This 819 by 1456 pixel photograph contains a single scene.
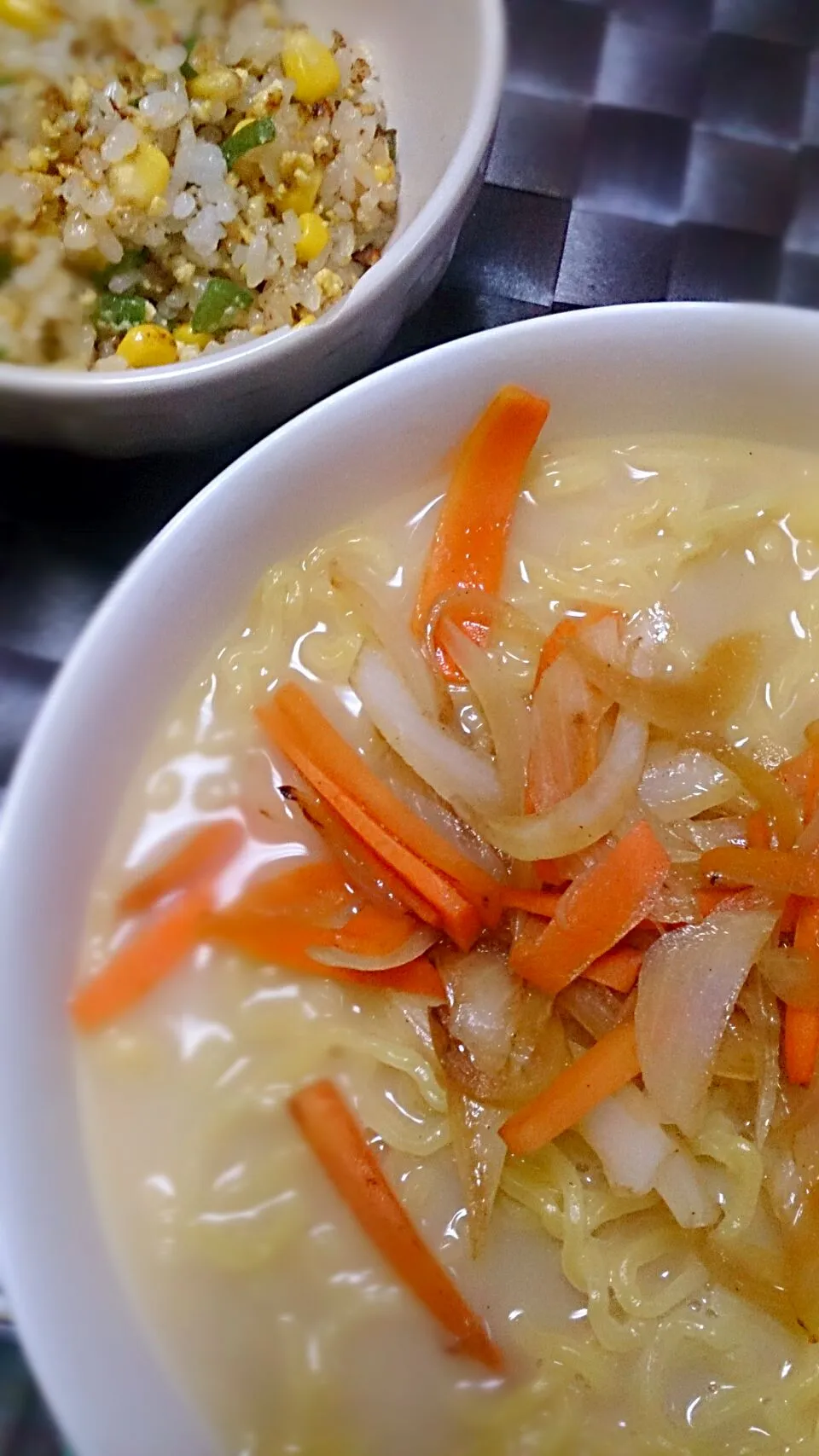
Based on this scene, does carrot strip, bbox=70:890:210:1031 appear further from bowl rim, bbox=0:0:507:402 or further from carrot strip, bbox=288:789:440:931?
bowl rim, bbox=0:0:507:402

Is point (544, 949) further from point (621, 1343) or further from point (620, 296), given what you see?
point (620, 296)

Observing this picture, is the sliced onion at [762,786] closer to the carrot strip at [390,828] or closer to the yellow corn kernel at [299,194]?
the carrot strip at [390,828]

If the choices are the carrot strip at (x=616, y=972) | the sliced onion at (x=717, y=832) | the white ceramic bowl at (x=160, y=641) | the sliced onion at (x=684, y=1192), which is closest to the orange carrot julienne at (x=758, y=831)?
the sliced onion at (x=717, y=832)

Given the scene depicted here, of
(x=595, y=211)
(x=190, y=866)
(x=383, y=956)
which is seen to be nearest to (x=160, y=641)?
(x=190, y=866)

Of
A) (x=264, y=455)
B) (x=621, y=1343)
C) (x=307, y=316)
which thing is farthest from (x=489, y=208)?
(x=621, y=1343)

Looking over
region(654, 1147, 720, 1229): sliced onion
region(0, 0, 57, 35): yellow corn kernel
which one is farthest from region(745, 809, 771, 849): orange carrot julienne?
region(0, 0, 57, 35): yellow corn kernel

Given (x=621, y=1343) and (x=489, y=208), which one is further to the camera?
(x=489, y=208)
